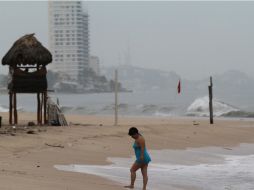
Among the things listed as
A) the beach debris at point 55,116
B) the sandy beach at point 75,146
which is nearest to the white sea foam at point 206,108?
the sandy beach at point 75,146

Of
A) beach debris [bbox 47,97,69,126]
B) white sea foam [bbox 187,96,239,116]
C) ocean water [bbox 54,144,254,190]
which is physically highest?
beach debris [bbox 47,97,69,126]

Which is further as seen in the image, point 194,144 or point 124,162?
point 194,144

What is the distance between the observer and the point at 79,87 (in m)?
188

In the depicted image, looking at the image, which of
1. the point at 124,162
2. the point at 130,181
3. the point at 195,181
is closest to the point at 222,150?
the point at 124,162

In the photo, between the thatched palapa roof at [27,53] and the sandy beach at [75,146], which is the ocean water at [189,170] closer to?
the sandy beach at [75,146]

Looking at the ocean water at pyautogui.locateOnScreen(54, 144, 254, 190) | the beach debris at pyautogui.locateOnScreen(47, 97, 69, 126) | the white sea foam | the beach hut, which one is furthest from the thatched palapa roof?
the white sea foam

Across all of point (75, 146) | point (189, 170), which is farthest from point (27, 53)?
point (189, 170)

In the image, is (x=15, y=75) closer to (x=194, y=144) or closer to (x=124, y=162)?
(x=194, y=144)

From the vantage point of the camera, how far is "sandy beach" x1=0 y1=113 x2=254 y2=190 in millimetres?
10195

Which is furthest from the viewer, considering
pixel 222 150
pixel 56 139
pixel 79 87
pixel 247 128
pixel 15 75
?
pixel 79 87

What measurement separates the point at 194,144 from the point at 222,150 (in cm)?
118

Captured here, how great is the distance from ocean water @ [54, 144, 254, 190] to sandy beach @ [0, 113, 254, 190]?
1.94 feet

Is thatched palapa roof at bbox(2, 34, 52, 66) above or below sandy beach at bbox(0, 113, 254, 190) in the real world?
above

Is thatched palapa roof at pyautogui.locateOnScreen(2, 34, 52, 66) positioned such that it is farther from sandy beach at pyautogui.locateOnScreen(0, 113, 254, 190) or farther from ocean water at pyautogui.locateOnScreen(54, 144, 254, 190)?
ocean water at pyautogui.locateOnScreen(54, 144, 254, 190)
